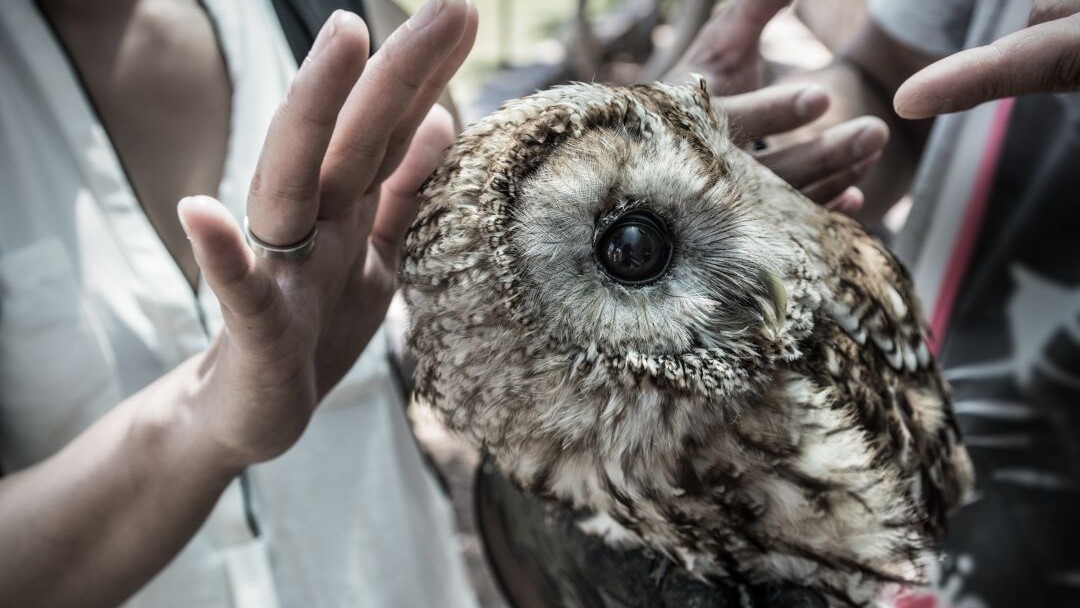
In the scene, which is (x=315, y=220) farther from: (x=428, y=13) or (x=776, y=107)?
(x=776, y=107)

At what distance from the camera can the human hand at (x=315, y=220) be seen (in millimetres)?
807

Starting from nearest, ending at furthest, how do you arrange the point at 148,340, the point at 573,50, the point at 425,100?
the point at 425,100
the point at 148,340
the point at 573,50

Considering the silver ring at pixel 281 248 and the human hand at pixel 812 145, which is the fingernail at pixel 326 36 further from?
the human hand at pixel 812 145

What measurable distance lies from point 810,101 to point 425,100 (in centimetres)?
85

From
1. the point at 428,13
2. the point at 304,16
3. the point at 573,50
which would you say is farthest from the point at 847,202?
the point at 573,50

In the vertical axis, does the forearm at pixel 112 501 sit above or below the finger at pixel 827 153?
below

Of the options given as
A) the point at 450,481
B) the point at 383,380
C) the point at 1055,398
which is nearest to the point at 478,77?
the point at 450,481

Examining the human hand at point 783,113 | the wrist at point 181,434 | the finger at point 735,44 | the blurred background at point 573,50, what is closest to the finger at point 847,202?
the human hand at point 783,113

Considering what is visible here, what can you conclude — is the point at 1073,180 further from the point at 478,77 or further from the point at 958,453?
the point at 478,77

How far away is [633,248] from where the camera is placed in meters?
0.92

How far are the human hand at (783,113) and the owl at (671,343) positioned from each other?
216 millimetres

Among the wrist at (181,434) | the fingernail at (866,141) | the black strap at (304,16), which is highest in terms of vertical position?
the black strap at (304,16)

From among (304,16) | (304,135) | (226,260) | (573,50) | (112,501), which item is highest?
(573,50)

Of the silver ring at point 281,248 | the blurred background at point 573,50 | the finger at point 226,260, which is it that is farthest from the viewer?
the blurred background at point 573,50
